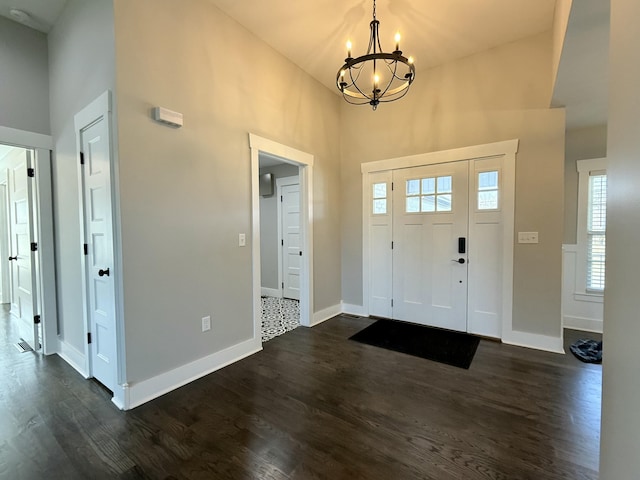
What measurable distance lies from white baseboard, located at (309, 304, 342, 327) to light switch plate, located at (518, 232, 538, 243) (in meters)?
2.57

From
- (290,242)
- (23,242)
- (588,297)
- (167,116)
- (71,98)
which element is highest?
(71,98)

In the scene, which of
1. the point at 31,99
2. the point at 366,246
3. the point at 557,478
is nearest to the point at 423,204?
the point at 366,246

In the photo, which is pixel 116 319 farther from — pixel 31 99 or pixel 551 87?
pixel 551 87

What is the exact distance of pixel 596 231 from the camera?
3646 millimetres

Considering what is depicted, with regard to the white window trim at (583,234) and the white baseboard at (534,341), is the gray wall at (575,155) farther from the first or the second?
the white baseboard at (534,341)

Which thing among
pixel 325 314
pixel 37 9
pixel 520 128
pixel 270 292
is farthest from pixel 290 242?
pixel 37 9

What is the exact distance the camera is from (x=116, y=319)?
85.7 inches

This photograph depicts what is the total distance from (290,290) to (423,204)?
3.01 m

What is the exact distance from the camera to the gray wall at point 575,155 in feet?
11.7

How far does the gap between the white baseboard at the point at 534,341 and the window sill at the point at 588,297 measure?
1.11 m

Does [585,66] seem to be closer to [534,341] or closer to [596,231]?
[596,231]

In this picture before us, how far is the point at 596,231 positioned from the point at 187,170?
191 inches

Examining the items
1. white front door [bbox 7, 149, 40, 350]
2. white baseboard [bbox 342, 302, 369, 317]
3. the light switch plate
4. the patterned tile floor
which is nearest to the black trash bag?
the light switch plate

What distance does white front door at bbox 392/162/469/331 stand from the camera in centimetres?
359
